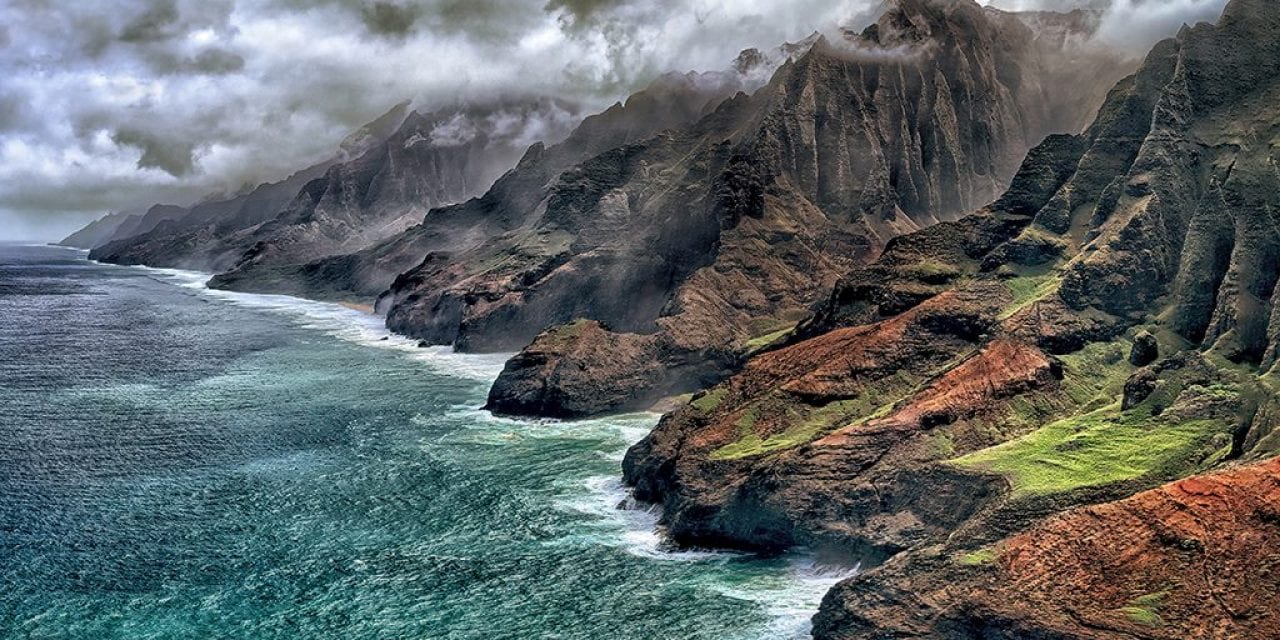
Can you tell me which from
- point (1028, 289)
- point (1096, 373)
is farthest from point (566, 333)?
point (1096, 373)

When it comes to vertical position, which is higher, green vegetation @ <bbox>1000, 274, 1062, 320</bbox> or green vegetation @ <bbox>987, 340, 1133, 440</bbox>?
green vegetation @ <bbox>1000, 274, 1062, 320</bbox>

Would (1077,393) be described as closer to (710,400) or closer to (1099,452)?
(1099,452)

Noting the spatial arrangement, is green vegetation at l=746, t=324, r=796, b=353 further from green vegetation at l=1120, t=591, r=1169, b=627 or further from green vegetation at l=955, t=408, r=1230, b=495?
green vegetation at l=1120, t=591, r=1169, b=627

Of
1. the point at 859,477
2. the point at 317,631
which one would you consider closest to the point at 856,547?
the point at 859,477

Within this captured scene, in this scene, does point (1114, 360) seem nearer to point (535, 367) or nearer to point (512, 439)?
point (512, 439)

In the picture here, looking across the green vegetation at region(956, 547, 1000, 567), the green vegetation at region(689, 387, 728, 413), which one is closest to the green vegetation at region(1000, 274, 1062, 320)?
the green vegetation at region(689, 387, 728, 413)
